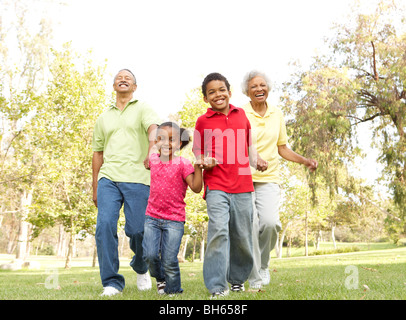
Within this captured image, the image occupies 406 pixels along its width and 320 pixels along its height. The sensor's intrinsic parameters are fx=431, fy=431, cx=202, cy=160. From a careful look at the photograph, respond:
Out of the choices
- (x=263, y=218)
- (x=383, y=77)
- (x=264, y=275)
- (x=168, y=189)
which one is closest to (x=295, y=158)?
(x=263, y=218)

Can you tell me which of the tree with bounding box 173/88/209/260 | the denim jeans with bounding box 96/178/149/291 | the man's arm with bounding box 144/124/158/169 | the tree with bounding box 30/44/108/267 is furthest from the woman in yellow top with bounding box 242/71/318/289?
the tree with bounding box 173/88/209/260

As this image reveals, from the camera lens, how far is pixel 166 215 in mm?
4375

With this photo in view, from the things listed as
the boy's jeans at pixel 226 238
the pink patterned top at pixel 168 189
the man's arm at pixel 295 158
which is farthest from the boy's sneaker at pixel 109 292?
the man's arm at pixel 295 158

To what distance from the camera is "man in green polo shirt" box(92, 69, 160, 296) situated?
4477 mm

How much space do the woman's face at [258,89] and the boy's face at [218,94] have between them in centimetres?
84

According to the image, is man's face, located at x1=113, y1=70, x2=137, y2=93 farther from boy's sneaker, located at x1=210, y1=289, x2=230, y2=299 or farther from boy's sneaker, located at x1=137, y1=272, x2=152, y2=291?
boy's sneaker, located at x1=210, y1=289, x2=230, y2=299

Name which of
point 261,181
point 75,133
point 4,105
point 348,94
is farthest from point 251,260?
point 75,133

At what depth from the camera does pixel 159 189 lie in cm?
442

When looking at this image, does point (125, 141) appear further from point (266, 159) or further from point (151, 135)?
point (266, 159)

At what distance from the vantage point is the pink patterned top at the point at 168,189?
438cm

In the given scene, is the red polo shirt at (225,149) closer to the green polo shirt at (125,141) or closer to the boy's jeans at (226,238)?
the boy's jeans at (226,238)

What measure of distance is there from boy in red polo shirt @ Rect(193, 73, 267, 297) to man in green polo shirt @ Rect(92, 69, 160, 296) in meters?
0.73
